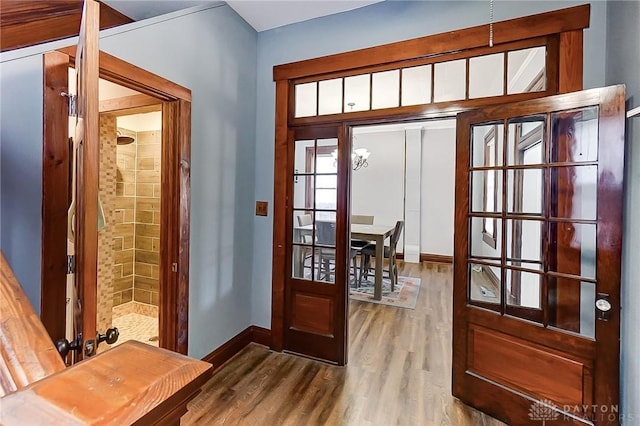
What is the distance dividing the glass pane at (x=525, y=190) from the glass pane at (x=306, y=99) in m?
1.65

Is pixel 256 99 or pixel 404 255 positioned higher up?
pixel 256 99

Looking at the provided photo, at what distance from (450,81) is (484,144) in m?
0.57

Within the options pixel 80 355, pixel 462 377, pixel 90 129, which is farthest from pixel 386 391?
pixel 90 129

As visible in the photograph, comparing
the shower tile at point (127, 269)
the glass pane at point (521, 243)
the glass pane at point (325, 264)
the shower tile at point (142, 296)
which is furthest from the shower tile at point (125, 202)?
the glass pane at point (521, 243)

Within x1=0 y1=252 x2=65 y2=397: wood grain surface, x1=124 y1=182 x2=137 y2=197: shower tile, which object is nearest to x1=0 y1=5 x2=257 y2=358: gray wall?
x1=0 y1=252 x2=65 y2=397: wood grain surface

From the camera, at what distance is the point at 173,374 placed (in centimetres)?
50

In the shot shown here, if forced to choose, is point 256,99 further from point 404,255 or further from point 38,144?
point 404,255

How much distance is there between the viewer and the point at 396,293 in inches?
179

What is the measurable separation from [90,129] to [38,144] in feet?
2.73

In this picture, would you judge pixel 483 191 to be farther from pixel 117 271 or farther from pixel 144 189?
pixel 117 271

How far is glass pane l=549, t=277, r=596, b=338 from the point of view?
176 centimetres

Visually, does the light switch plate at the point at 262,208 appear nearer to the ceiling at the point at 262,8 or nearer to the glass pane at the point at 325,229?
the glass pane at the point at 325,229

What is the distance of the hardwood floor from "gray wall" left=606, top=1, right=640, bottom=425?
2.54ft

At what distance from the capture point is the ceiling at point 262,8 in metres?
2.34
